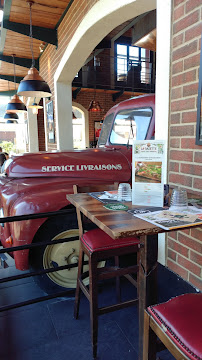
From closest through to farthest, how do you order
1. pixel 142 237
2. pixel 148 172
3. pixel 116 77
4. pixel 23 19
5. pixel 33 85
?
1. pixel 142 237
2. pixel 148 172
3. pixel 33 85
4. pixel 23 19
5. pixel 116 77

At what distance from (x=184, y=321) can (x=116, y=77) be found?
992 centimetres

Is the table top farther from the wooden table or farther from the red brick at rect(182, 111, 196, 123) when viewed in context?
the red brick at rect(182, 111, 196, 123)

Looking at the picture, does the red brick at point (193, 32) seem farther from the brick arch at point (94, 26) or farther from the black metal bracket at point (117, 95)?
the black metal bracket at point (117, 95)

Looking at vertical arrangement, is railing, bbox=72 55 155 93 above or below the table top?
above

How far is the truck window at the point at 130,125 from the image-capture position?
260cm

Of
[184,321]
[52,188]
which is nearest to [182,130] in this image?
[52,188]

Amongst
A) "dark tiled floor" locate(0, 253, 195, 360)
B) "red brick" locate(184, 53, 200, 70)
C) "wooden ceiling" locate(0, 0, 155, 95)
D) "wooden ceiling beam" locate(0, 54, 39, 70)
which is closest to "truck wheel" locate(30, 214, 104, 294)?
"dark tiled floor" locate(0, 253, 195, 360)

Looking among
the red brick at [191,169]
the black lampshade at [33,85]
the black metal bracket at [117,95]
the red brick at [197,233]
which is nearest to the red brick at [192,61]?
the red brick at [191,169]

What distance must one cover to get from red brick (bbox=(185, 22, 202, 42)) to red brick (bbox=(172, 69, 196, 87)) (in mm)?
199

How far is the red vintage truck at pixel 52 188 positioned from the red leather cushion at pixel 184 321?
1.07m

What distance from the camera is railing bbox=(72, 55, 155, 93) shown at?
9.02 m

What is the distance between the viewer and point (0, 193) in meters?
2.22

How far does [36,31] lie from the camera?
4488 mm

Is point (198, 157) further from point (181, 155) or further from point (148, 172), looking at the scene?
point (148, 172)
